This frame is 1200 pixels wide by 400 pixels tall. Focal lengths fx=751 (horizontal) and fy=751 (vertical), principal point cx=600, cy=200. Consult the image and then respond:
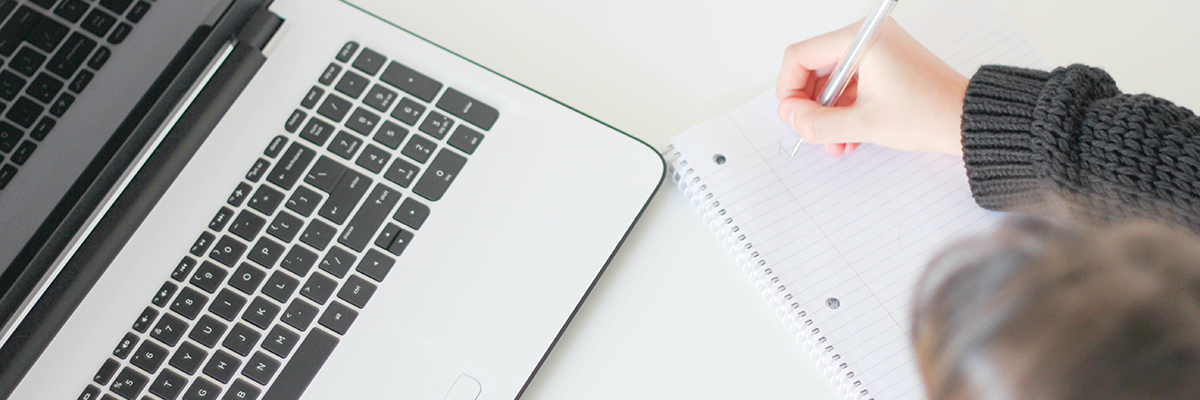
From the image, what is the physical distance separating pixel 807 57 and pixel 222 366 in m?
0.45

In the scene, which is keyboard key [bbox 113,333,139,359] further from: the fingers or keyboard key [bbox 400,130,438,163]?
the fingers

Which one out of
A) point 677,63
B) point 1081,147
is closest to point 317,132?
point 677,63

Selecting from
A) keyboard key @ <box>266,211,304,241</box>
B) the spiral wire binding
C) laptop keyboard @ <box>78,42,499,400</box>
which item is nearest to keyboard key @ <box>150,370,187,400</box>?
laptop keyboard @ <box>78,42,499,400</box>

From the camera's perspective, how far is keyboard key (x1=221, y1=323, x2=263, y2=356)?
472 millimetres

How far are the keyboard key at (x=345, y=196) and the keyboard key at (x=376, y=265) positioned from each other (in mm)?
29

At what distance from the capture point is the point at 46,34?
1.59ft

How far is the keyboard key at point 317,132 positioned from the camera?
20.9 inches

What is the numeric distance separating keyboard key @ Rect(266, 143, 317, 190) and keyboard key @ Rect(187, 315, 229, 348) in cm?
10

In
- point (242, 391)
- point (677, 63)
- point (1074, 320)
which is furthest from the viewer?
point (677, 63)

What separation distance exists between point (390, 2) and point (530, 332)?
0.32 meters

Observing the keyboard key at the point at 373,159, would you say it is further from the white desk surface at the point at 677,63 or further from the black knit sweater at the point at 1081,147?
the black knit sweater at the point at 1081,147

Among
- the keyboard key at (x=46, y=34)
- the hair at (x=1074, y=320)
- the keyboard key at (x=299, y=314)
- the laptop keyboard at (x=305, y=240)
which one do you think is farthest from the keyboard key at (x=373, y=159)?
the hair at (x=1074, y=320)

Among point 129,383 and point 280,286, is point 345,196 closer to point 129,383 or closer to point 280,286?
point 280,286

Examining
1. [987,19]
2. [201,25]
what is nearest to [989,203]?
[987,19]
